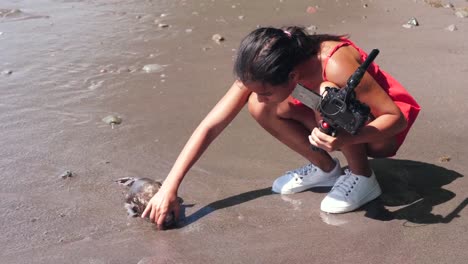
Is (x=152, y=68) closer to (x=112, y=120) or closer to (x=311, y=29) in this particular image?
(x=112, y=120)

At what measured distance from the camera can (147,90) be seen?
15.8 feet

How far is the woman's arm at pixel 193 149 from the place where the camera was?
2.94 m

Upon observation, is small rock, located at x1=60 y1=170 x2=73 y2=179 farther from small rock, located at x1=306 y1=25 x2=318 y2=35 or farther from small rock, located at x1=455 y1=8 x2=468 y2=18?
small rock, located at x1=455 y1=8 x2=468 y2=18

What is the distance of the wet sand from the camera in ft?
9.04

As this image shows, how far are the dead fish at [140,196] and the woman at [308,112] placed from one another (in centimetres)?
8

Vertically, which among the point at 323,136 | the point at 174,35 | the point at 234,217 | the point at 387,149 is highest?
the point at 323,136

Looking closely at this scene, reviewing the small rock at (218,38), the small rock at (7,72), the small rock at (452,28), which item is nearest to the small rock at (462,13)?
the small rock at (452,28)

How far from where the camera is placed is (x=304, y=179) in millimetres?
3264

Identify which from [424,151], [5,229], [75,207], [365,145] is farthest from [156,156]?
[424,151]

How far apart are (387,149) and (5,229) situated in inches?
77.7

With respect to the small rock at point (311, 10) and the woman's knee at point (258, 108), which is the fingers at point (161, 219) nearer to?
the woman's knee at point (258, 108)

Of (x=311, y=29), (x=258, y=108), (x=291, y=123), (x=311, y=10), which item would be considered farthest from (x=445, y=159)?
(x=311, y=10)

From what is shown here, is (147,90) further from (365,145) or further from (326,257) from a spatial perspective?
(326,257)

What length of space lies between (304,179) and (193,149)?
66cm
